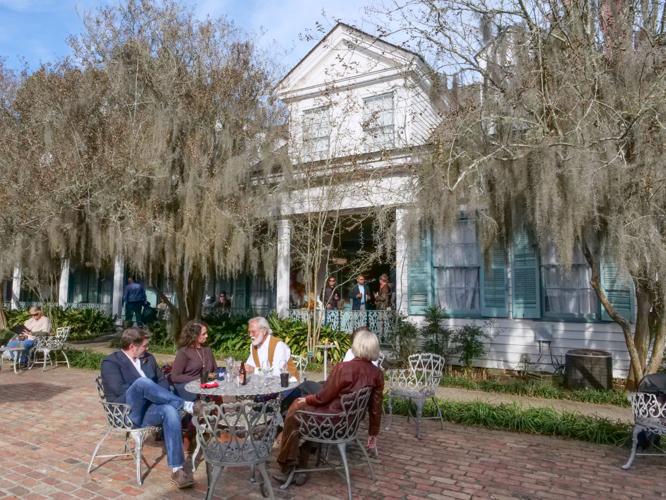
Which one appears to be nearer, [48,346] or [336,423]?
[336,423]

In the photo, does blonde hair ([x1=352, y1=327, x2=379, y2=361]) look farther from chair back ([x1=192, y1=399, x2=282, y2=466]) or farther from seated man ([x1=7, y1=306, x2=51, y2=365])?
seated man ([x1=7, y1=306, x2=51, y2=365])

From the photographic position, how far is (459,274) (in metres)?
10.1

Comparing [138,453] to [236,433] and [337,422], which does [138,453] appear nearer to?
[236,433]

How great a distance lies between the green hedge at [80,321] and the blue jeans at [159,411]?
12.9 meters

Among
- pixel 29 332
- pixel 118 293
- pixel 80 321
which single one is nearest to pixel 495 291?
pixel 29 332

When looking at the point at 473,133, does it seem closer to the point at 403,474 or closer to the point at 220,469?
the point at 403,474

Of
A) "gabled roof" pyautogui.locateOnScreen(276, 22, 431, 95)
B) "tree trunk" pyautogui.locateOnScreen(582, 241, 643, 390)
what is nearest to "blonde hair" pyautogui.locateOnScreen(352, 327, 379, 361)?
"tree trunk" pyautogui.locateOnScreen(582, 241, 643, 390)

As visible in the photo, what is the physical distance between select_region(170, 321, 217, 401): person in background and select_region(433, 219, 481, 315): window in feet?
19.3

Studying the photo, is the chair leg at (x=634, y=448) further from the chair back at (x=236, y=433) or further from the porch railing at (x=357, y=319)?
the porch railing at (x=357, y=319)

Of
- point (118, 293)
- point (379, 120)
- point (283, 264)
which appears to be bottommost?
point (118, 293)

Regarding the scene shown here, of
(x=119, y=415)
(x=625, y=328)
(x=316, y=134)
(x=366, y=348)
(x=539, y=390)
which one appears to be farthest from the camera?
(x=316, y=134)

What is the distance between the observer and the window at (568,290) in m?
8.85

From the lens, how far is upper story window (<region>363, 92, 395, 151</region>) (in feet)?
33.7

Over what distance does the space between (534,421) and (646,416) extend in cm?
137
